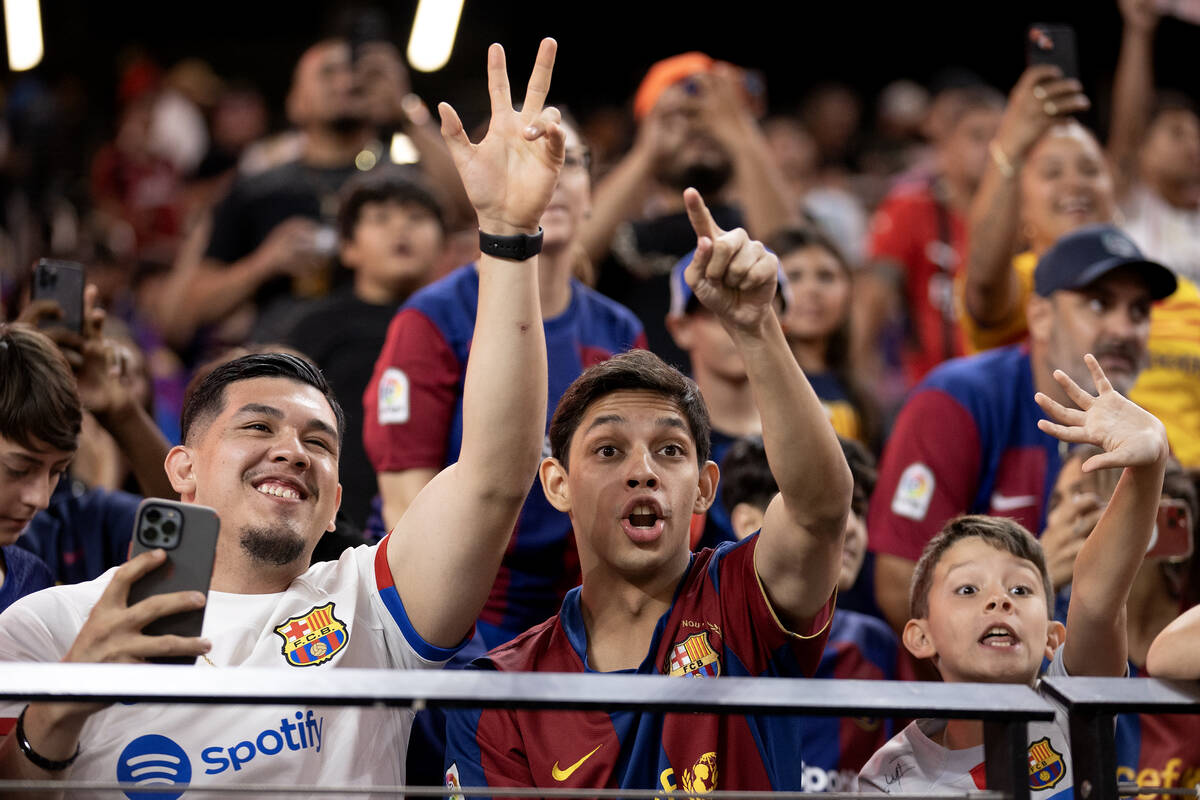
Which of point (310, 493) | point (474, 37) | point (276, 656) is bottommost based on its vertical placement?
point (276, 656)

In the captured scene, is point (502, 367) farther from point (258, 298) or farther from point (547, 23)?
point (547, 23)

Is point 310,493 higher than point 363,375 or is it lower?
lower

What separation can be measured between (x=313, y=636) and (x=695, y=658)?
0.71 m

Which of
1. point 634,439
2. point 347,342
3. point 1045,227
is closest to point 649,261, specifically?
point 347,342

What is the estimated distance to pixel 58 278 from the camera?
346 centimetres

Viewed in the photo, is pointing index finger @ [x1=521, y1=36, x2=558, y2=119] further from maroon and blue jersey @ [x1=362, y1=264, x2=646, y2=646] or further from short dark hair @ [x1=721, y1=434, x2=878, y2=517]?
short dark hair @ [x1=721, y1=434, x2=878, y2=517]

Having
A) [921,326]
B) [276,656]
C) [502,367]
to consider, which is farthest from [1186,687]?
[921,326]

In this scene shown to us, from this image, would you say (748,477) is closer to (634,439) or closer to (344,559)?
(634,439)

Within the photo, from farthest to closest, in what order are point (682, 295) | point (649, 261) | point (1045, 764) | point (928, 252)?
1. point (928, 252)
2. point (649, 261)
3. point (682, 295)
4. point (1045, 764)

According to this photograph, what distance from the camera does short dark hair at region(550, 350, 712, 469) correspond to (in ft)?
9.55

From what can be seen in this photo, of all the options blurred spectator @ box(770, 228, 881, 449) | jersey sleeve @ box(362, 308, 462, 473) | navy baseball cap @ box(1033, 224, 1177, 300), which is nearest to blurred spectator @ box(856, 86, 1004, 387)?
blurred spectator @ box(770, 228, 881, 449)

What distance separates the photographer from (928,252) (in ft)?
20.6

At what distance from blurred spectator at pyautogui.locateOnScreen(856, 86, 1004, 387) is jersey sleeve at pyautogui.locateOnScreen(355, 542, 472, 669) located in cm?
374

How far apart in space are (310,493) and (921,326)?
4.04 metres
